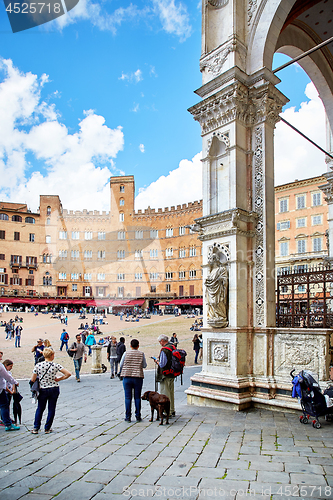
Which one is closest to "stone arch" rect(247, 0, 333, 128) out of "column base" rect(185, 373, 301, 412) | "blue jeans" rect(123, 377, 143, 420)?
"column base" rect(185, 373, 301, 412)

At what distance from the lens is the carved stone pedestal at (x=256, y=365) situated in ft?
21.2

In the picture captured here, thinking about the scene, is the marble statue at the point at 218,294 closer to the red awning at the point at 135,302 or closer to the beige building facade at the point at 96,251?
the beige building facade at the point at 96,251

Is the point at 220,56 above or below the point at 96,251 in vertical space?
below

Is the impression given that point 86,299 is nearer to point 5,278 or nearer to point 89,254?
point 89,254

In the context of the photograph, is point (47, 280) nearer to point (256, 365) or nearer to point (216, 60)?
point (216, 60)

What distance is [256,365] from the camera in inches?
279

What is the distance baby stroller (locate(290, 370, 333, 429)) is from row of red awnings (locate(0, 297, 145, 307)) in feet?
183

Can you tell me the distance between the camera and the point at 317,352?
6.39 meters

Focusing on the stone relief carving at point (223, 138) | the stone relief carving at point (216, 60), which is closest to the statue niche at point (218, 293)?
the stone relief carving at point (223, 138)

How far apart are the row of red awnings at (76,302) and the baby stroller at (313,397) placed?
183 feet

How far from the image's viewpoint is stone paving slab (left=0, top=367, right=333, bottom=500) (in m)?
3.71

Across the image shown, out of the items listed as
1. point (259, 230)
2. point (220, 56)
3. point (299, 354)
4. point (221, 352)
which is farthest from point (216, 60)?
point (299, 354)

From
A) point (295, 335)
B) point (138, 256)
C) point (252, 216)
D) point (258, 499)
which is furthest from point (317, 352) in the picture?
point (138, 256)

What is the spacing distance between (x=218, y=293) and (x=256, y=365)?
59.2 inches
